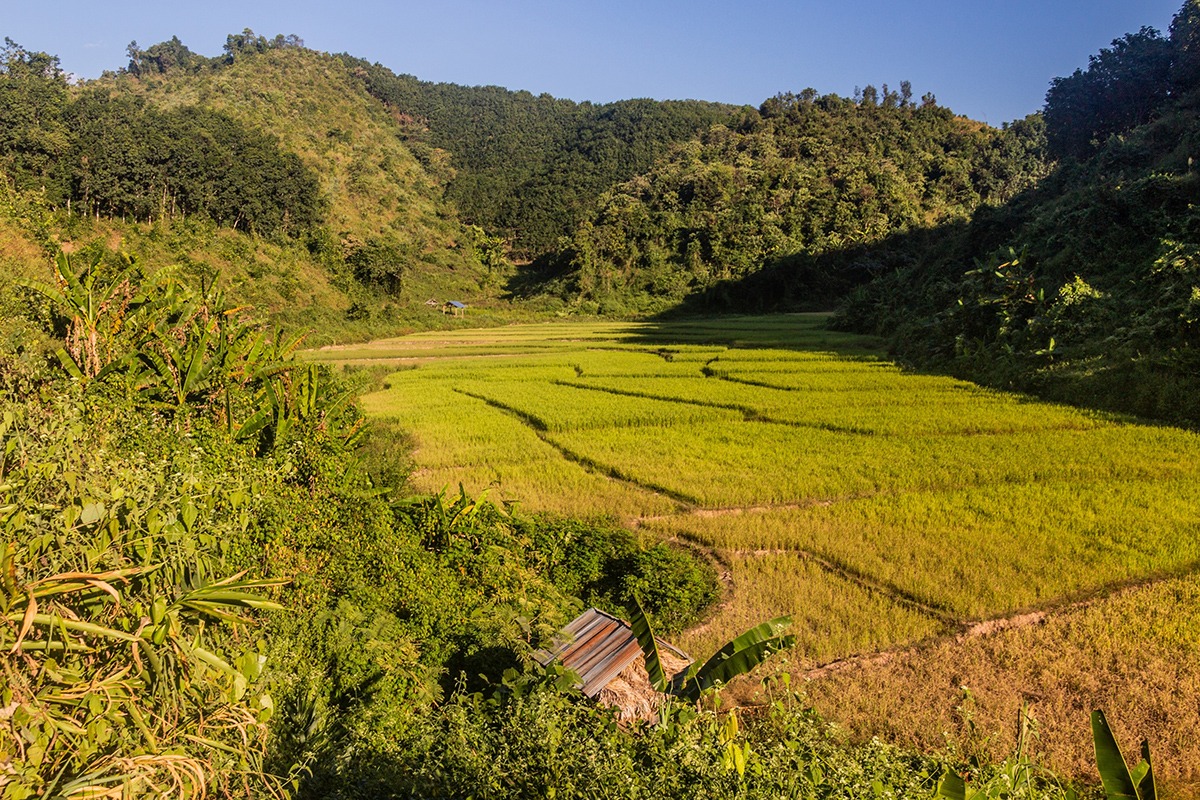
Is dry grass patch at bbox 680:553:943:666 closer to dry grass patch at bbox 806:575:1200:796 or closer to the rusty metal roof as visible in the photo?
dry grass patch at bbox 806:575:1200:796

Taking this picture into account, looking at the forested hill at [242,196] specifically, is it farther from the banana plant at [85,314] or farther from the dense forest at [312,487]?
the banana plant at [85,314]

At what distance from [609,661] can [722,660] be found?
73 centimetres

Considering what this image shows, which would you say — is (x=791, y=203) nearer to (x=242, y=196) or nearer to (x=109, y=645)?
(x=242, y=196)

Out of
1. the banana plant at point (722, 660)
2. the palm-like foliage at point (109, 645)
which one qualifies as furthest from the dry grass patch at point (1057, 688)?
the palm-like foliage at point (109, 645)

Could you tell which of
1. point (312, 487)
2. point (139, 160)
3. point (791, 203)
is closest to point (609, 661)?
point (312, 487)

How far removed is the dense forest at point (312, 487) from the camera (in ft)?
7.21

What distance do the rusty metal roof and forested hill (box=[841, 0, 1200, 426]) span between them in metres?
11.0

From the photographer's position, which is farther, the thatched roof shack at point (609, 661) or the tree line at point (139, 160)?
the tree line at point (139, 160)

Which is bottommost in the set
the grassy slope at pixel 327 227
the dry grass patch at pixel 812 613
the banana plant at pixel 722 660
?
Result: the dry grass patch at pixel 812 613

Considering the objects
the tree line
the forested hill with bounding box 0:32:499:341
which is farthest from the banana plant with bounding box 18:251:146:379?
the tree line

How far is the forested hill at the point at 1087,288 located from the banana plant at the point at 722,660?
35.0ft

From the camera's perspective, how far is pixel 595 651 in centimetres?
412

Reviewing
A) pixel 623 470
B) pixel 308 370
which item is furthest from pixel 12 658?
pixel 623 470

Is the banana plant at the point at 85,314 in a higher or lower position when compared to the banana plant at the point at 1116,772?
higher
